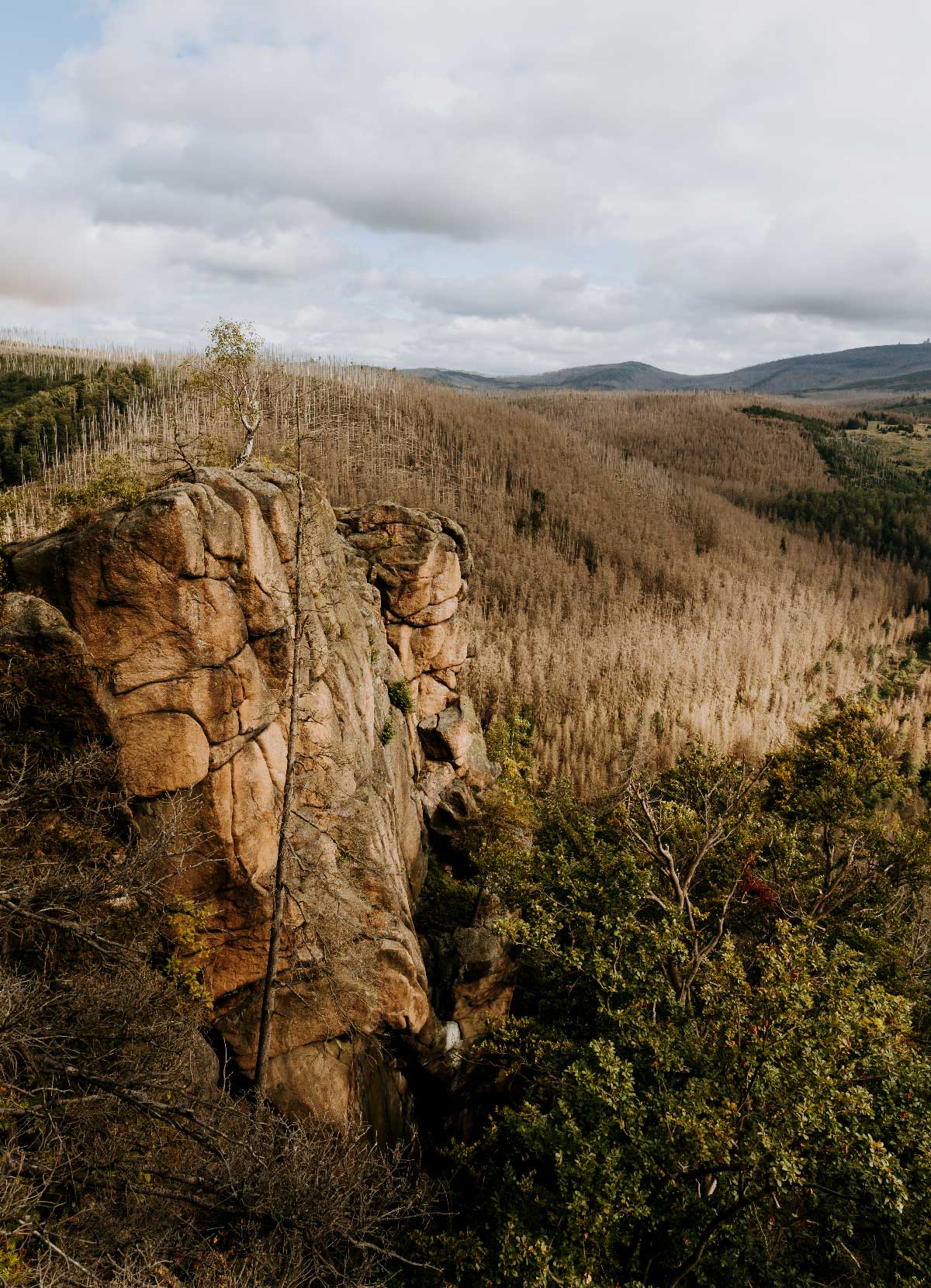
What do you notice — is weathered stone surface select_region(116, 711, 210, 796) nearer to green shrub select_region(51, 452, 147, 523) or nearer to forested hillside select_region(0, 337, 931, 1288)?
forested hillside select_region(0, 337, 931, 1288)

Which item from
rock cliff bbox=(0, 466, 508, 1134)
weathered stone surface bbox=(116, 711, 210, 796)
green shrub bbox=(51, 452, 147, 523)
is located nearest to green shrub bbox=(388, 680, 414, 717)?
rock cliff bbox=(0, 466, 508, 1134)

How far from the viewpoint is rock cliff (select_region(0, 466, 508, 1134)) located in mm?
11891

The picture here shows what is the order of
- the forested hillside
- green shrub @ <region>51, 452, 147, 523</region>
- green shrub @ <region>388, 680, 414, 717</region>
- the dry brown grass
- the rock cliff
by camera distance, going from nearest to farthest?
the forested hillside
the rock cliff
green shrub @ <region>51, 452, 147, 523</region>
green shrub @ <region>388, 680, 414, 717</region>
the dry brown grass

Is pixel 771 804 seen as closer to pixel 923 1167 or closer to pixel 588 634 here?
pixel 923 1167

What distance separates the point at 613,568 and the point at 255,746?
114851 millimetres

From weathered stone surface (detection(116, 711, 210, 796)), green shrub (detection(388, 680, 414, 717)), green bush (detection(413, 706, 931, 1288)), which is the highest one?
weathered stone surface (detection(116, 711, 210, 796))

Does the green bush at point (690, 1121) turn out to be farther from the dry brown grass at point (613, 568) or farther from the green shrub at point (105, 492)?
the dry brown grass at point (613, 568)

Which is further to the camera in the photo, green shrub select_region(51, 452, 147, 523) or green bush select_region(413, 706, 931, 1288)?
green shrub select_region(51, 452, 147, 523)

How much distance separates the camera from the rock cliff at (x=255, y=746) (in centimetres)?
1189

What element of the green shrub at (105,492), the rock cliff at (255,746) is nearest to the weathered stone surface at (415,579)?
the rock cliff at (255,746)

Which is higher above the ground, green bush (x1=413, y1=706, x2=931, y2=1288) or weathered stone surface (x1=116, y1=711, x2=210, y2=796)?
weathered stone surface (x1=116, y1=711, x2=210, y2=796)

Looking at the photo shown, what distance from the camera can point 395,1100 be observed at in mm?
17547

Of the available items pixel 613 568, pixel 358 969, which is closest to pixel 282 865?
pixel 358 969

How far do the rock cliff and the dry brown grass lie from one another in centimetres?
585
